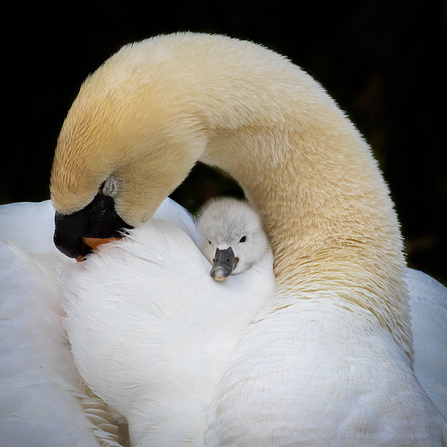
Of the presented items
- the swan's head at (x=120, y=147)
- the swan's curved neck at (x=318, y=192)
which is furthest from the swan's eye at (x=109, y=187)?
the swan's curved neck at (x=318, y=192)

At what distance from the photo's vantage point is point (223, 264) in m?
1.08

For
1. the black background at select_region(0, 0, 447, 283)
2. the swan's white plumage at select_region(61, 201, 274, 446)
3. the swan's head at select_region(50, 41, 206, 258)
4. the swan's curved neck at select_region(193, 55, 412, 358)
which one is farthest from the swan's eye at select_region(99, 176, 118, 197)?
the black background at select_region(0, 0, 447, 283)

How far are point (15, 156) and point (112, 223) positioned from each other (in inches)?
65.0

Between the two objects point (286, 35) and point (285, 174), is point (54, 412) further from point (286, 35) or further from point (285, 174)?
point (286, 35)

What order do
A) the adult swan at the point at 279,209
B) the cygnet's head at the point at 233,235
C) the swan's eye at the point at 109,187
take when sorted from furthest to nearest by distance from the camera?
the cygnet's head at the point at 233,235
the swan's eye at the point at 109,187
the adult swan at the point at 279,209

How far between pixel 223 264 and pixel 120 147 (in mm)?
334

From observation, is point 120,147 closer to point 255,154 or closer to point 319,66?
point 255,154

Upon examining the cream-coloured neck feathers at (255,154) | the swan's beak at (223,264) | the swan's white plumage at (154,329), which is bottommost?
the swan's white plumage at (154,329)

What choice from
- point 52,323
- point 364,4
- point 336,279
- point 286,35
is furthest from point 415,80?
point 52,323

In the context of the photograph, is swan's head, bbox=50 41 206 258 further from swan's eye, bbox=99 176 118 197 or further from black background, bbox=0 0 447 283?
black background, bbox=0 0 447 283

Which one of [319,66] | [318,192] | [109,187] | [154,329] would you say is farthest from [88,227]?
[319,66]

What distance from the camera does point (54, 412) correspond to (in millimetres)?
987

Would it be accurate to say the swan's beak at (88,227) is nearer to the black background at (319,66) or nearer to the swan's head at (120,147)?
the swan's head at (120,147)

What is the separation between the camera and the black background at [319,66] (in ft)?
7.38
